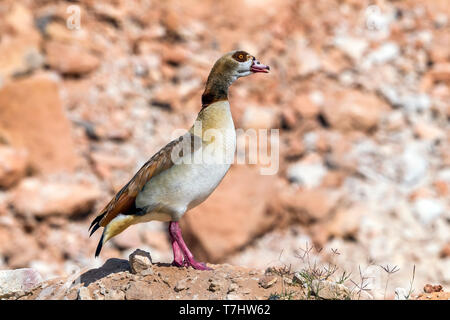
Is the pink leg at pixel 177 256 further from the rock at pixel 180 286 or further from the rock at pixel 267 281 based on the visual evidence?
the rock at pixel 267 281

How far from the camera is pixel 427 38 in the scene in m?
19.3

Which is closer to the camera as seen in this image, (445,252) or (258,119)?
(445,252)

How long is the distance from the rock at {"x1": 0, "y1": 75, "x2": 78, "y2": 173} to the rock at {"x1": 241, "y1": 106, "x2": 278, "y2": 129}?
428 cm

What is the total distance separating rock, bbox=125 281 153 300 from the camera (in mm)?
6555

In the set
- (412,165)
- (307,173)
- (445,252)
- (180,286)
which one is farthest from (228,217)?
(180,286)

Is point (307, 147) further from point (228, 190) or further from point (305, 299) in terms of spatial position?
point (305, 299)

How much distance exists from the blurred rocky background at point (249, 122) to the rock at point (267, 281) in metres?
6.44

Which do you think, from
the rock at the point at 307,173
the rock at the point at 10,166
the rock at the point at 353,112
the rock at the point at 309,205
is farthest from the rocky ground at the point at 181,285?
the rock at the point at 353,112

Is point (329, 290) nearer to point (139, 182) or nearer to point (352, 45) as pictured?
point (139, 182)

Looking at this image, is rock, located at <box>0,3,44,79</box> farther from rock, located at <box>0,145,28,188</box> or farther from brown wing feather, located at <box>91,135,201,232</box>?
brown wing feather, located at <box>91,135,201,232</box>

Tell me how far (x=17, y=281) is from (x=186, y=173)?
7.82 ft

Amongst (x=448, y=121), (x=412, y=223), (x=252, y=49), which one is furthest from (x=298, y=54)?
(x=412, y=223)

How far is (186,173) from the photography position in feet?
22.6

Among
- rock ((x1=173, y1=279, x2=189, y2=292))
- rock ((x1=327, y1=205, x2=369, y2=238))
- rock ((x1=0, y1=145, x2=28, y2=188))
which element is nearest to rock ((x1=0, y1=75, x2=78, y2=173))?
rock ((x1=0, y1=145, x2=28, y2=188))
